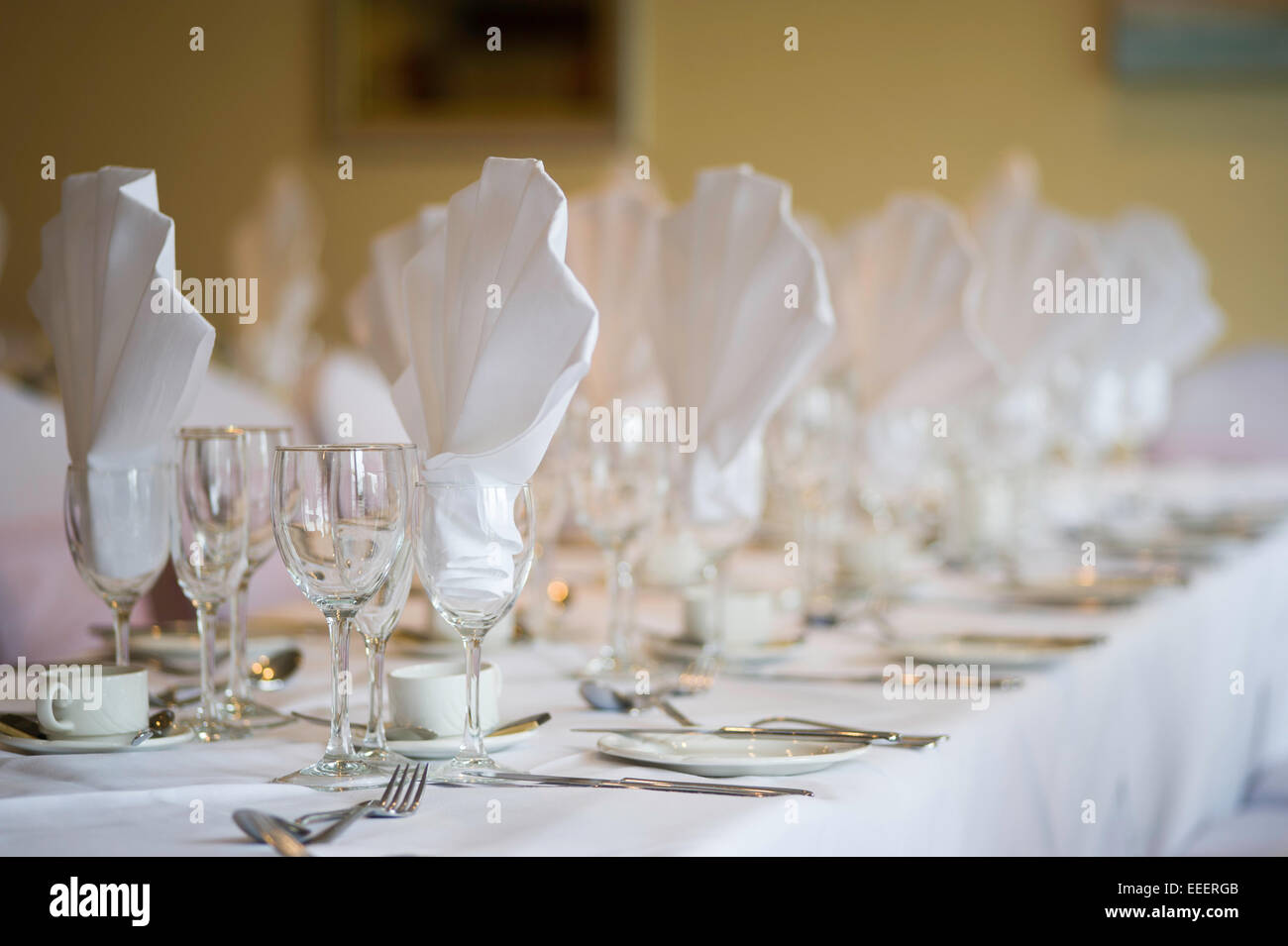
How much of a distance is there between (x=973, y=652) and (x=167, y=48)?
6.08 meters

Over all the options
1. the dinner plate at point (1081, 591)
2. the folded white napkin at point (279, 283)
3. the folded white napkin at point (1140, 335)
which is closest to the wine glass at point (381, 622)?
the dinner plate at point (1081, 591)

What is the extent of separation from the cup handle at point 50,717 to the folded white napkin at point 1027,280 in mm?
1820

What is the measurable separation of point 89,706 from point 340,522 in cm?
26

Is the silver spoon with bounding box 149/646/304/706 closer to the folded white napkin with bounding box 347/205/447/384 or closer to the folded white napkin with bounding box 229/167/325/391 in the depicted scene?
the folded white napkin with bounding box 347/205/447/384

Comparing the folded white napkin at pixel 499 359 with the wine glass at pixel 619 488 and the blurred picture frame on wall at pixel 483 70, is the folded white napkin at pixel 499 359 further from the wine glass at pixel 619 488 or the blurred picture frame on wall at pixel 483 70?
the blurred picture frame on wall at pixel 483 70

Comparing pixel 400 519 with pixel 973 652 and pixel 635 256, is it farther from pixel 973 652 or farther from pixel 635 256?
pixel 635 256

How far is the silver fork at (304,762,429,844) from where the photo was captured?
2.39 feet

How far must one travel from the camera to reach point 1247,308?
208 inches

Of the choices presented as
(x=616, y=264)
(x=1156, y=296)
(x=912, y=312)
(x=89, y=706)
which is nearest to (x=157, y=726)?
(x=89, y=706)

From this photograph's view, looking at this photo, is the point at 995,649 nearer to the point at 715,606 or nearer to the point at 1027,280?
the point at 715,606

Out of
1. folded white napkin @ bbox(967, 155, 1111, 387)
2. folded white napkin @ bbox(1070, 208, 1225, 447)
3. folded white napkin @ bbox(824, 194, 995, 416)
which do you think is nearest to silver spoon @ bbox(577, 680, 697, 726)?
folded white napkin @ bbox(824, 194, 995, 416)

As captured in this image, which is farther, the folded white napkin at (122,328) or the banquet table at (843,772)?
the folded white napkin at (122,328)

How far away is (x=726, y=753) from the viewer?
914 mm

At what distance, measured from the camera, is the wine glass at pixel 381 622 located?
858mm
